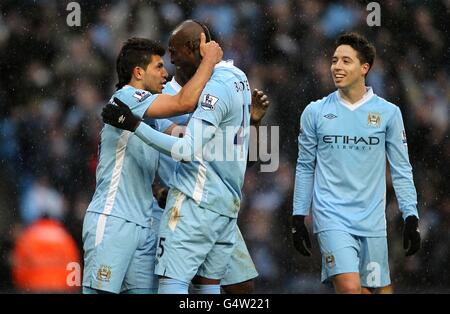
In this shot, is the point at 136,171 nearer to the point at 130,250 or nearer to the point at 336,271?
the point at 130,250

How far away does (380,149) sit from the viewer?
6.24m

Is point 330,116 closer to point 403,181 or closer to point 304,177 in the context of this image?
point 304,177

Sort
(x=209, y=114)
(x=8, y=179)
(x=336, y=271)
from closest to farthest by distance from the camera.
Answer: (x=209, y=114) → (x=336, y=271) → (x=8, y=179)

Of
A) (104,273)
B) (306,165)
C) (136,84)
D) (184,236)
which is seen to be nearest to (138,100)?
(136,84)

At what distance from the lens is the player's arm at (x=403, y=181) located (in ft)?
20.3

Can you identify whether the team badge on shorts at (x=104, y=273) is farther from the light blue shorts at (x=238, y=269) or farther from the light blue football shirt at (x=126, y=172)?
the light blue shorts at (x=238, y=269)

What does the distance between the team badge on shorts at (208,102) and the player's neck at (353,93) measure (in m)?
1.61

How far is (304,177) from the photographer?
634cm

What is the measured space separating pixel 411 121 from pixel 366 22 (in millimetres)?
1010

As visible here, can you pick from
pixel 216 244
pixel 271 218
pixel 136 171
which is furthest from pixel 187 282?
pixel 271 218

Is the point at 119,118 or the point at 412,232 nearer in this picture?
the point at 119,118

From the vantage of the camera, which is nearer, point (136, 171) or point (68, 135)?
point (136, 171)

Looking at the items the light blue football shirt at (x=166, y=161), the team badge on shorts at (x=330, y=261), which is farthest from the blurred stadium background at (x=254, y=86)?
the light blue football shirt at (x=166, y=161)

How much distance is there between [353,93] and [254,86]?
9.49ft
